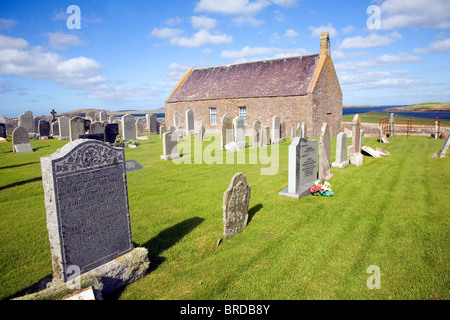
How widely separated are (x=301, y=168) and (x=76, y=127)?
1618 centimetres

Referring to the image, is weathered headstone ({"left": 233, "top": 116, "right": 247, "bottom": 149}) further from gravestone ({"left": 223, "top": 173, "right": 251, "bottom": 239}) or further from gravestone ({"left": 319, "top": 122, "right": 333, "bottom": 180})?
gravestone ({"left": 223, "top": 173, "right": 251, "bottom": 239})

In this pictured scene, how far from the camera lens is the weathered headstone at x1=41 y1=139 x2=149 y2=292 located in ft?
11.9

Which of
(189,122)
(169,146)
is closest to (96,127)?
(169,146)

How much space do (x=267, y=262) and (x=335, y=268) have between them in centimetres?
109

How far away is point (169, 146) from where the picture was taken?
13.9 metres

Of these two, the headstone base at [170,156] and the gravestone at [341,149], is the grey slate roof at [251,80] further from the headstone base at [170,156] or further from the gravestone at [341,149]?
the headstone base at [170,156]

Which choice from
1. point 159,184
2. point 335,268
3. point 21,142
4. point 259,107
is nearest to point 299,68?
point 259,107

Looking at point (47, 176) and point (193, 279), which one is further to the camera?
point (193, 279)

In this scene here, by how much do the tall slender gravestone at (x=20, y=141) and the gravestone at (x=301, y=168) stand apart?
51.4 ft

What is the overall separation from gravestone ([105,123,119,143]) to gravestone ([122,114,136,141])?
0.56m

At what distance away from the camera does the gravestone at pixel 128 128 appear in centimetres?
1956

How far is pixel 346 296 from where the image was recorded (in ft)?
12.6

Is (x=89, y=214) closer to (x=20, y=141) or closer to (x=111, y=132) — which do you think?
(x=20, y=141)
